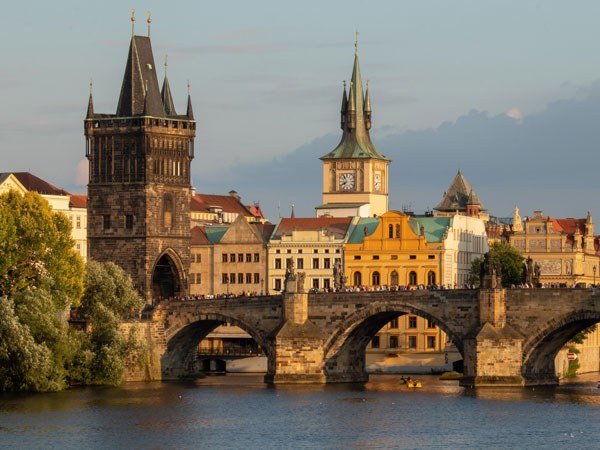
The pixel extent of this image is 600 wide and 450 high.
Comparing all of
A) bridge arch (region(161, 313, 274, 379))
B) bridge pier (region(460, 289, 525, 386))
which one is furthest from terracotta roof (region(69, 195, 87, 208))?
bridge pier (region(460, 289, 525, 386))

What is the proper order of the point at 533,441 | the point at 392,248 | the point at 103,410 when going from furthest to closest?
1. the point at 392,248
2. the point at 103,410
3. the point at 533,441

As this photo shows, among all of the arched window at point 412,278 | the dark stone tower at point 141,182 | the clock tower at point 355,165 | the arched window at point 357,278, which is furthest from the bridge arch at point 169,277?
the clock tower at point 355,165

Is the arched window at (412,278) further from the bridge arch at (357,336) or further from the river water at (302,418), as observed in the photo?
the river water at (302,418)

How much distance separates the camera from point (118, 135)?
15675cm

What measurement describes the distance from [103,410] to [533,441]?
2698cm

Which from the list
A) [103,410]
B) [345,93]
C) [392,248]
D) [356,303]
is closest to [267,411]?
[103,410]

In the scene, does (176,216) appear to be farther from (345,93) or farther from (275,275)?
(345,93)

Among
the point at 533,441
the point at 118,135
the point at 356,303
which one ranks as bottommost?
the point at 533,441

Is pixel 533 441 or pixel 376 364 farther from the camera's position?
pixel 376 364

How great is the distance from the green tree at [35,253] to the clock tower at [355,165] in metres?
61.7

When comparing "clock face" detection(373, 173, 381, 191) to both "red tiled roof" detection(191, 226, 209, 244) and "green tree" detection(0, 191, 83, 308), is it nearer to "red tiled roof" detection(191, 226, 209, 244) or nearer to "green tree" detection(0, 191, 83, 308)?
"red tiled roof" detection(191, 226, 209, 244)

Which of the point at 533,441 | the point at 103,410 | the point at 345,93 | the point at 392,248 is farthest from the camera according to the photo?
the point at 345,93

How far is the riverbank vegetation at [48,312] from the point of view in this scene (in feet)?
405

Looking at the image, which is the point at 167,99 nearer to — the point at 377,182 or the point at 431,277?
the point at 431,277
